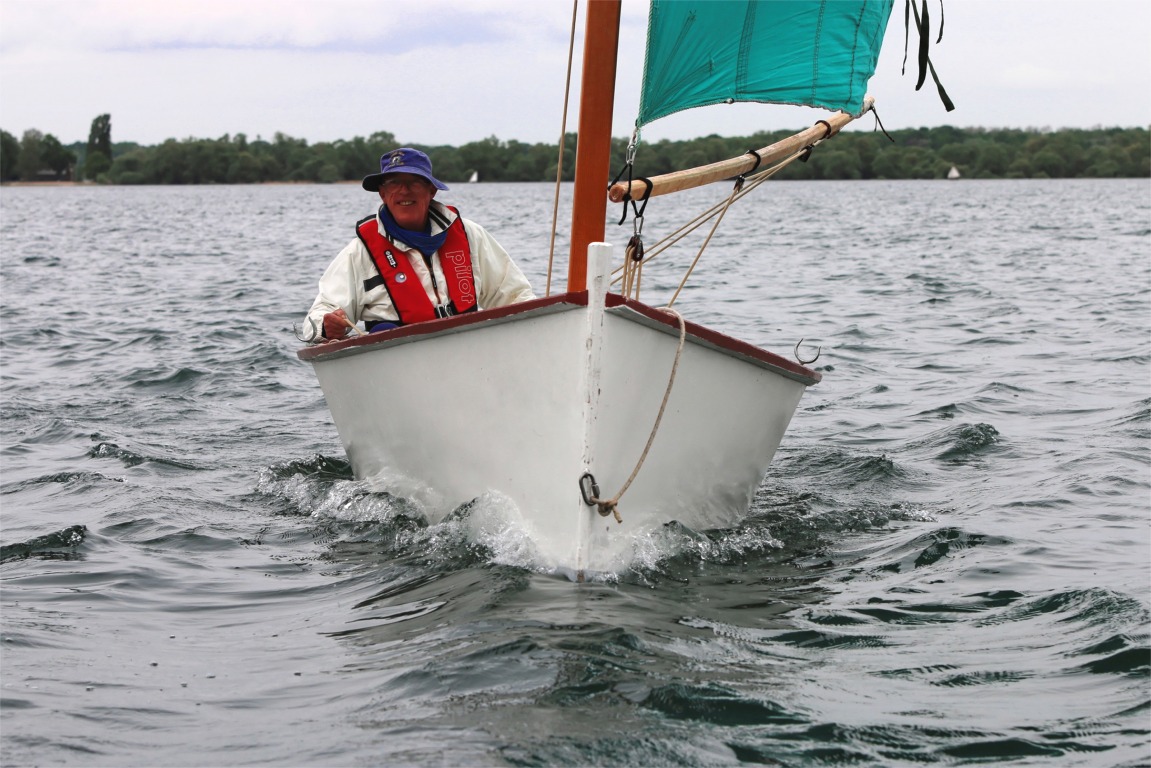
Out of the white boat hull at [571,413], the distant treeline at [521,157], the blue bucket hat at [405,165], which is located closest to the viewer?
the white boat hull at [571,413]

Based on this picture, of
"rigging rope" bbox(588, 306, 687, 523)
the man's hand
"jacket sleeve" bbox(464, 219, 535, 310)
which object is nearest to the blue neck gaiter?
"jacket sleeve" bbox(464, 219, 535, 310)

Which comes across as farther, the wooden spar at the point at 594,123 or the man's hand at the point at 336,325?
the man's hand at the point at 336,325

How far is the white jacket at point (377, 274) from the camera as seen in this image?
6.18m

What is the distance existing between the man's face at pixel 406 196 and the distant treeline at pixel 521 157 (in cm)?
7377

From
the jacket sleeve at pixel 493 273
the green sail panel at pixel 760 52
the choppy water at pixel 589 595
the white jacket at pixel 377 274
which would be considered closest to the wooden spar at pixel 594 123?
the green sail panel at pixel 760 52

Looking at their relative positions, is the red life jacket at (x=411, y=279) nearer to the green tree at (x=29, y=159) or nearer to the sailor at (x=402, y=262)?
the sailor at (x=402, y=262)

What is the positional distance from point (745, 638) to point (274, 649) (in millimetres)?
1669

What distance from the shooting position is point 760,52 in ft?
17.1

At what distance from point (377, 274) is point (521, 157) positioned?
10048 cm

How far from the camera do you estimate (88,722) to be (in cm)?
376

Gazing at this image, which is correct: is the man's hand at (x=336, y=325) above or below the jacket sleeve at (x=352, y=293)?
below

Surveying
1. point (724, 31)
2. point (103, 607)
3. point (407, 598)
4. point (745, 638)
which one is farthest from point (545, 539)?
point (724, 31)

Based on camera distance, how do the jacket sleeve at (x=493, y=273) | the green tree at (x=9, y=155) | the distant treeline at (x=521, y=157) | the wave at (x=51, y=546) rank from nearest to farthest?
the wave at (x=51, y=546) < the jacket sleeve at (x=493, y=273) < the distant treeline at (x=521, y=157) < the green tree at (x=9, y=155)

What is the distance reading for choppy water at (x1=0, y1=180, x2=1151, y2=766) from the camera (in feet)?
11.9
